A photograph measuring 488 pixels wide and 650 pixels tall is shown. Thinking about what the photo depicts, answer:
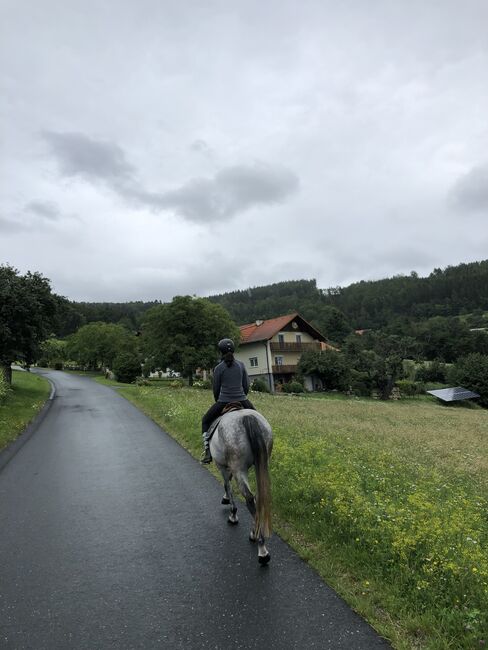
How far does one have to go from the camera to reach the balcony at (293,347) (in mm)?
59688

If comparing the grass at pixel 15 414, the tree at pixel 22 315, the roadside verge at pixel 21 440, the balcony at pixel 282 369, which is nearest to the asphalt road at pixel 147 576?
the roadside verge at pixel 21 440

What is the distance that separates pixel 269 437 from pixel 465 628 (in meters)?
2.95

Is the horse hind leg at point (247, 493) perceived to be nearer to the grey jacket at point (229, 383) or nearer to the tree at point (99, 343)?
the grey jacket at point (229, 383)

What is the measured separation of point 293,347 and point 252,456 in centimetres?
5517

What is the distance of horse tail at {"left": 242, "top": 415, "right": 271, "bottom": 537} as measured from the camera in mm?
5445

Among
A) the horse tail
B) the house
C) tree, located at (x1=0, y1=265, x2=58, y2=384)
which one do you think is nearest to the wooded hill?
the house

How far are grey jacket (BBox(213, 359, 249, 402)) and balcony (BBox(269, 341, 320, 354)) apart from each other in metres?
52.6

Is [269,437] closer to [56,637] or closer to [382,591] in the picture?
[382,591]

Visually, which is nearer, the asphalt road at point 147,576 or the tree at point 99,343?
the asphalt road at point 147,576

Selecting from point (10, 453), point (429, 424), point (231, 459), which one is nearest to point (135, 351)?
point (429, 424)

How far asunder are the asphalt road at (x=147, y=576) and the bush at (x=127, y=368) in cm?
4113

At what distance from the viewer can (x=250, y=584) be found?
16.0ft

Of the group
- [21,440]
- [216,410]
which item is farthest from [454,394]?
[216,410]

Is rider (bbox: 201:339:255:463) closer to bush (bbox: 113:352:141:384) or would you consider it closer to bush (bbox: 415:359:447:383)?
bush (bbox: 113:352:141:384)
